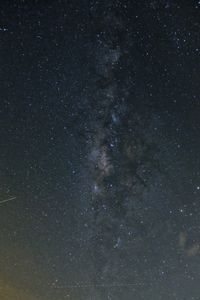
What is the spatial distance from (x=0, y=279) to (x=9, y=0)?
12602 millimetres

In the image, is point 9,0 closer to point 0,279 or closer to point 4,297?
point 0,279

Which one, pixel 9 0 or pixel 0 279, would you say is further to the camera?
pixel 0 279

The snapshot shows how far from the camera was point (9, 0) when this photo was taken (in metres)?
7.88

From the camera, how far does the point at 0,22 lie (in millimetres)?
8141

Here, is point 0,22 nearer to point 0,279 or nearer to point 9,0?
point 9,0

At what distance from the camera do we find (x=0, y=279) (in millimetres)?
17297

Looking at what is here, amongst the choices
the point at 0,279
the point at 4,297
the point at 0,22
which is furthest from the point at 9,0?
the point at 4,297

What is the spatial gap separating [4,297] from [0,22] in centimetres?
1648

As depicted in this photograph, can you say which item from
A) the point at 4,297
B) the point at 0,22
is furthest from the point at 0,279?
the point at 0,22

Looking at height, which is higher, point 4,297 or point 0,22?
point 4,297

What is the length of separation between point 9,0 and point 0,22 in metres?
0.48

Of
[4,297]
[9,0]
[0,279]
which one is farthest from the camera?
[4,297]

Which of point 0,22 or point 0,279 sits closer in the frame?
point 0,22

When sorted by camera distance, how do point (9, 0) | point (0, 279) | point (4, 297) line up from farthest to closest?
point (4, 297), point (0, 279), point (9, 0)
